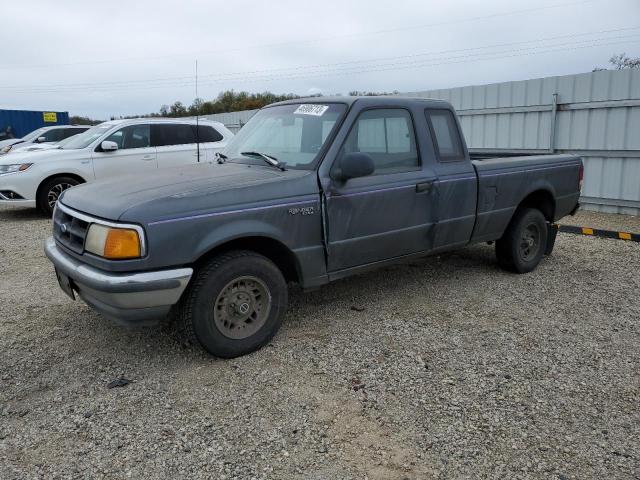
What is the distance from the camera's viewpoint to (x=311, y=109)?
4488 mm

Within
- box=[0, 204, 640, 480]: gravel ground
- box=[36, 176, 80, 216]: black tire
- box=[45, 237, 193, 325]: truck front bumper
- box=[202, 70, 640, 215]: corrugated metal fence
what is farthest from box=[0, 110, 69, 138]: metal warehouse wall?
box=[45, 237, 193, 325]: truck front bumper

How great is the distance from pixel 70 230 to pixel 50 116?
28060mm

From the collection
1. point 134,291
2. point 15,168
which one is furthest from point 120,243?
point 15,168

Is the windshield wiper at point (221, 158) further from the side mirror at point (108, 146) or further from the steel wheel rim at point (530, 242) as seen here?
the side mirror at point (108, 146)

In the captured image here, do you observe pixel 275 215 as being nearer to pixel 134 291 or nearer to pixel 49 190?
pixel 134 291

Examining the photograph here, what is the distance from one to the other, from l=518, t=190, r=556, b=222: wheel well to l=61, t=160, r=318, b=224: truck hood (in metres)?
3.10

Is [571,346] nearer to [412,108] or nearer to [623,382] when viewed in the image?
[623,382]

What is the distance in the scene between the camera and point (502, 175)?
5.32 m

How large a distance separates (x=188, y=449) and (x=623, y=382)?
2792 millimetres

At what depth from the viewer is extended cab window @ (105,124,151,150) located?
31.9 feet

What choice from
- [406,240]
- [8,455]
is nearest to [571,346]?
[406,240]

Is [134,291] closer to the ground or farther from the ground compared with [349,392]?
farther from the ground

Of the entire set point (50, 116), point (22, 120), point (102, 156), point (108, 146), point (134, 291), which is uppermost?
point (50, 116)

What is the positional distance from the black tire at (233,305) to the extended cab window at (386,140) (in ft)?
4.00
